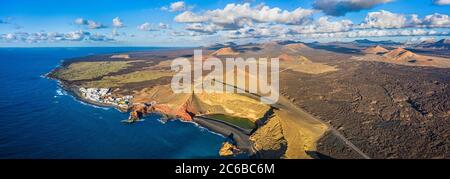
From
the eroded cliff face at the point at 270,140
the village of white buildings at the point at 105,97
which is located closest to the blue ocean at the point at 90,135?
the village of white buildings at the point at 105,97

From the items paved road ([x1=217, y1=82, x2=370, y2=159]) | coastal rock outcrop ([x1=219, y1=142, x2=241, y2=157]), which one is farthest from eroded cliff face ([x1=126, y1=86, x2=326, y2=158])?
paved road ([x1=217, y1=82, x2=370, y2=159])

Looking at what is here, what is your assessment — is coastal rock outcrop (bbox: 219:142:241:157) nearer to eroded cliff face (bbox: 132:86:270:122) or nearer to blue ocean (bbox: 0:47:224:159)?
blue ocean (bbox: 0:47:224:159)

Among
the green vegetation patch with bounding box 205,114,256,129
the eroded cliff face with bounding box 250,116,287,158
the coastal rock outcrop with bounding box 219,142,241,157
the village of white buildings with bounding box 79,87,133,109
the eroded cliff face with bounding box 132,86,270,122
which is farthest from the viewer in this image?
the village of white buildings with bounding box 79,87,133,109

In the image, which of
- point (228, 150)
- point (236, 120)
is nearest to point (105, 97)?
point (236, 120)

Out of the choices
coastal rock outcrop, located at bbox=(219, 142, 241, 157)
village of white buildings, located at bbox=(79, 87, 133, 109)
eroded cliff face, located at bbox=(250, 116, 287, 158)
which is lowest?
coastal rock outcrop, located at bbox=(219, 142, 241, 157)

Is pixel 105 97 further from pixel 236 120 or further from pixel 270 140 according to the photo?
pixel 270 140

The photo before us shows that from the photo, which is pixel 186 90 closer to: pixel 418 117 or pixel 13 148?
pixel 13 148
